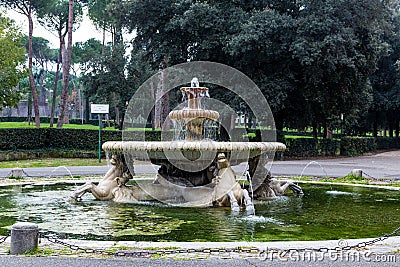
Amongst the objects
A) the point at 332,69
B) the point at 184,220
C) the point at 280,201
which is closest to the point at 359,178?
the point at 280,201

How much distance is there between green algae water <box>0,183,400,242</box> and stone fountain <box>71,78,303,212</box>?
0.39 m

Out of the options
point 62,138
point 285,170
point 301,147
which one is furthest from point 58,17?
point 285,170

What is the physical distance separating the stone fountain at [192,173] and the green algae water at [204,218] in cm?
39

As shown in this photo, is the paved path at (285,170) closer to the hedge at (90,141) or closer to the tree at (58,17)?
the hedge at (90,141)

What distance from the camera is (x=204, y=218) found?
8266 millimetres

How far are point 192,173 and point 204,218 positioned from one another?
9.41 feet

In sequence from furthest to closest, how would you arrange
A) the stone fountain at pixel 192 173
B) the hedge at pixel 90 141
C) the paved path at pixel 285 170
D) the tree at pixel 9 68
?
the tree at pixel 9 68
the hedge at pixel 90 141
the paved path at pixel 285 170
the stone fountain at pixel 192 173

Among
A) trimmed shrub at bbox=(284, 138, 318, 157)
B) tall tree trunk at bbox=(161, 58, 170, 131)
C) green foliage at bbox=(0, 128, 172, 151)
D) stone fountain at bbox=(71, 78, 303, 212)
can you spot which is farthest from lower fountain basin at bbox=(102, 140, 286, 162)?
tall tree trunk at bbox=(161, 58, 170, 131)

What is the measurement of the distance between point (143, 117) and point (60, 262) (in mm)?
53239

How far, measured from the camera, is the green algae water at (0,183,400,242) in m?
6.87

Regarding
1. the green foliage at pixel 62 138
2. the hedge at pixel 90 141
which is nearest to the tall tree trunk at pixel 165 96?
the hedge at pixel 90 141

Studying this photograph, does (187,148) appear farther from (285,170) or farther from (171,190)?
(285,170)

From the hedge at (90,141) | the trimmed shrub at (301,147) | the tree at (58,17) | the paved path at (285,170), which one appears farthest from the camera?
the tree at (58,17)

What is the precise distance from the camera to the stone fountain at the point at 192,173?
376 inches
